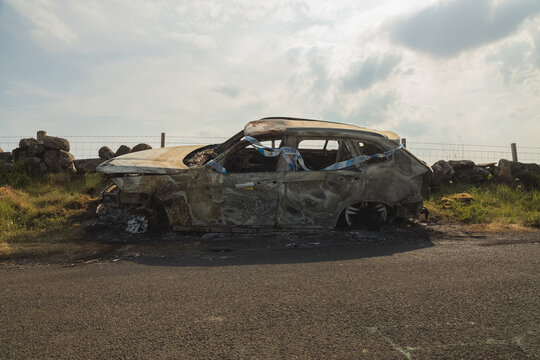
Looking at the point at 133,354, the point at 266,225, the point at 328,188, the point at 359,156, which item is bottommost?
the point at 133,354

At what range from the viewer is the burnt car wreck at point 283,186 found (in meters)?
5.34

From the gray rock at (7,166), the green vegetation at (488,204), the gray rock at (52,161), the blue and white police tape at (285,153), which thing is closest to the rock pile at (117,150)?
the gray rock at (52,161)

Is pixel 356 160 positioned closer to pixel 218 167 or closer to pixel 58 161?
pixel 218 167

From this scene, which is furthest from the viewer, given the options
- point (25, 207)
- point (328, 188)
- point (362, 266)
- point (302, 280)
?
point (25, 207)

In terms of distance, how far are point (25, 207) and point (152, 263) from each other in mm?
4353

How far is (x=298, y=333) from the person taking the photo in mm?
2225

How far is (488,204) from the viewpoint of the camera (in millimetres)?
8086

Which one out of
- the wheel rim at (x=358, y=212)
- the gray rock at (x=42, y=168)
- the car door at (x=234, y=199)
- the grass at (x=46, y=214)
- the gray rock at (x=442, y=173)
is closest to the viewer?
the grass at (x=46, y=214)

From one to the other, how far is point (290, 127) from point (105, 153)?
650 cm

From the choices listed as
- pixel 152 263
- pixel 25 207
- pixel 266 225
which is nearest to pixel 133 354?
pixel 152 263

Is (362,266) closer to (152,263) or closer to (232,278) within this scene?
(232,278)

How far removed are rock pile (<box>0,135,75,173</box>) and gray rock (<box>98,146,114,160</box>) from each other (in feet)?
2.63

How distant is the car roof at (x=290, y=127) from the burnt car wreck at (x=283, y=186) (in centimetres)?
2

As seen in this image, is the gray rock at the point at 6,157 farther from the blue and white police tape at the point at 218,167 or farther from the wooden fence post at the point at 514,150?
the wooden fence post at the point at 514,150
